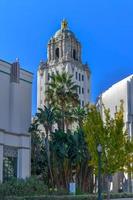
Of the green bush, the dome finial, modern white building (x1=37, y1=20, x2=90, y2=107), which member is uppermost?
the dome finial

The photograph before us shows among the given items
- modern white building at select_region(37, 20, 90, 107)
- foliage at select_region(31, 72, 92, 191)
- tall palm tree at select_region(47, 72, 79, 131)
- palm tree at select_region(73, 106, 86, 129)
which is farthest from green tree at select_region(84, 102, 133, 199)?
modern white building at select_region(37, 20, 90, 107)

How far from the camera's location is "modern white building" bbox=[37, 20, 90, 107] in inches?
4978

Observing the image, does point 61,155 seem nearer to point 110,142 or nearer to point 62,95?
point 62,95

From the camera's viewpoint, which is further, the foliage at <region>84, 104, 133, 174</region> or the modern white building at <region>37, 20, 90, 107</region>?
the modern white building at <region>37, 20, 90, 107</region>

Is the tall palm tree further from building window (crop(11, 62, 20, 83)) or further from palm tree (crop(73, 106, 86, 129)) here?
building window (crop(11, 62, 20, 83))

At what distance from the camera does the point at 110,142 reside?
3888 cm

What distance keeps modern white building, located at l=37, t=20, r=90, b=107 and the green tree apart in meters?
84.5

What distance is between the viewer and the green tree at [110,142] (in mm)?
38562

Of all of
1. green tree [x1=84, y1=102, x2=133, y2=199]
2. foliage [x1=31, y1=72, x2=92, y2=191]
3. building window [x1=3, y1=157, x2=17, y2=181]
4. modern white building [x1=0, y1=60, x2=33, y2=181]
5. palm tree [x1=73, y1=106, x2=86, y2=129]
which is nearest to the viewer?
green tree [x1=84, y1=102, x2=133, y2=199]

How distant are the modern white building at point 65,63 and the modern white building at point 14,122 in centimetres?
6996

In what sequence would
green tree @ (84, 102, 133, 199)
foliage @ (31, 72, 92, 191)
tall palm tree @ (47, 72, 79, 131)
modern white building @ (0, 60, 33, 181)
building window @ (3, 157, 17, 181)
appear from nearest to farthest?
1. green tree @ (84, 102, 133, 199)
2. building window @ (3, 157, 17, 181)
3. modern white building @ (0, 60, 33, 181)
4. foliage @ (31, 72, 92, 191)
5. tall palm tree @ (47, 72, 79, 131)

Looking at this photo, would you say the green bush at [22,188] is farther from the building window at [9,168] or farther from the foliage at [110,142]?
the foliage at [110,142]

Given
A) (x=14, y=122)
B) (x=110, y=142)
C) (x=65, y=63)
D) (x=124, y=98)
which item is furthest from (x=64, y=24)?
(x=110, y=142)

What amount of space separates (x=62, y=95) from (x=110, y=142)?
24971 mm
